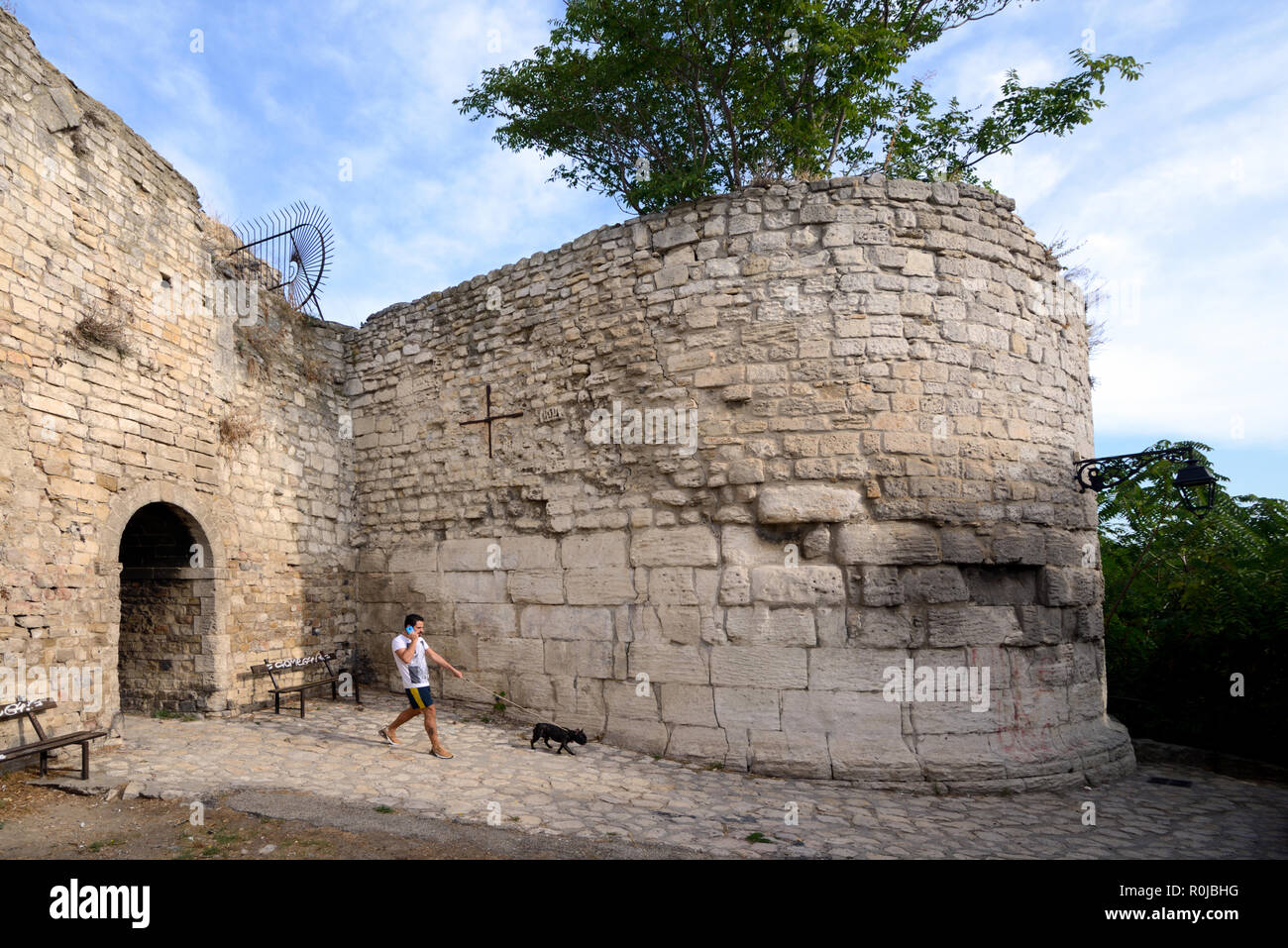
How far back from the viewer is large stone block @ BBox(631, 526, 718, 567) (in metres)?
7.01

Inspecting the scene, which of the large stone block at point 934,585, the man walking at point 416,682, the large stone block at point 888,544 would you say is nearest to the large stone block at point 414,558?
the man walking at point 416,682

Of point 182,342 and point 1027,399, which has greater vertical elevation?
point 182,342

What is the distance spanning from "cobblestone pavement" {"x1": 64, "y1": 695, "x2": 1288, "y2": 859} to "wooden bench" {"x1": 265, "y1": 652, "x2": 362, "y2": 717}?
0.69 metres

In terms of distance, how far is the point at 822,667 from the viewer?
6.50 meters

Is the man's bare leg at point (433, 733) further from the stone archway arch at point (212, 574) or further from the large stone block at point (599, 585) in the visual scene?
the stone archway arch at point (212, 574)

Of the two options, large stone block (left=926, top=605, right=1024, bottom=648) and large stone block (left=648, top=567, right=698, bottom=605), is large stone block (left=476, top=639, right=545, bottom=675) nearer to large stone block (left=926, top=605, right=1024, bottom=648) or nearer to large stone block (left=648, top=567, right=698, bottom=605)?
large stone block (left=648, top=567, right=698, bottom=605)

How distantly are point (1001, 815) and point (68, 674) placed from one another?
24.5 feet

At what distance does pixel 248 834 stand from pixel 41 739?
2388mm

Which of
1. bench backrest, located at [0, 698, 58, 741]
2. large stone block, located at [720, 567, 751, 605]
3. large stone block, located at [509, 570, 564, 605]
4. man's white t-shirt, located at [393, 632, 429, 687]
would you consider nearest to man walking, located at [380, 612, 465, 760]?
man's white t-shirt, located at [393, 632, 429, 687]

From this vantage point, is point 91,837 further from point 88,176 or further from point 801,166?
point 801,166

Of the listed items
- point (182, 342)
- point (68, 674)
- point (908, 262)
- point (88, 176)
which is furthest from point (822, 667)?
point (88, 176)

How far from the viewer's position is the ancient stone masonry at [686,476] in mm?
6457

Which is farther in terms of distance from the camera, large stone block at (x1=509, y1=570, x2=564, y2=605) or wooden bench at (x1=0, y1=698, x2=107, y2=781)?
large stone block at (x1=509, y1=570, x2=564, y2=605)

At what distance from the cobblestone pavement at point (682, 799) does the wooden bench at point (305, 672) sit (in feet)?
2.26
